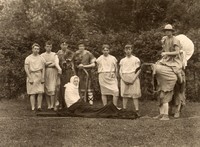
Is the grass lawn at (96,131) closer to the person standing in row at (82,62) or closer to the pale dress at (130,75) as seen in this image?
the pale dress at (130,75)

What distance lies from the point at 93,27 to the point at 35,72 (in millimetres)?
17776

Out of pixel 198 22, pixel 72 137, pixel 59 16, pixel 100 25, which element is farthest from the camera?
pixel 100 25

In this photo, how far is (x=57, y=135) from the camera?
8.62 m

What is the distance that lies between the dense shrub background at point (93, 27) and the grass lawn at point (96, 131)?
4.07 metres

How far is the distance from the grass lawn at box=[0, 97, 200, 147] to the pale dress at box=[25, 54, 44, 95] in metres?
0.90

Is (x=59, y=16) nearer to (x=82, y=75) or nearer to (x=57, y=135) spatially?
(x=82, y=75)

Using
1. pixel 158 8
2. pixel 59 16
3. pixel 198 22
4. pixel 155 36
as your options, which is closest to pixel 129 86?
pixel 155 36

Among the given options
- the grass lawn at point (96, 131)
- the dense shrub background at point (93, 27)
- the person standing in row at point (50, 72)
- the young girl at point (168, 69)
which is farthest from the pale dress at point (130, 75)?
the dense shrub background at point (93, 27)

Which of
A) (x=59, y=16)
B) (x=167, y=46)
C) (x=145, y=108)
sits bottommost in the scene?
(x=145, y=108)

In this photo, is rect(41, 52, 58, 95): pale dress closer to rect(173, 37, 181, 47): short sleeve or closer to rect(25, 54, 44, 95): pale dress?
rect(25, 54, 44, 95): pale dress

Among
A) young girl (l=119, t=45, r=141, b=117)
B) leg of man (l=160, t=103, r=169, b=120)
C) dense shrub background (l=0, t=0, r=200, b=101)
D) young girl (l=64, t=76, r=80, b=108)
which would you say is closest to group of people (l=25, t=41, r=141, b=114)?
young girl (l=119, t=45, r=141, b=117)

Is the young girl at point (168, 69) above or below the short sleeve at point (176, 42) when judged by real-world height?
below

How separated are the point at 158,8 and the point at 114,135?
22.3m

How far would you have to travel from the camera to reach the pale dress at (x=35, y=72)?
1243 centimetres
